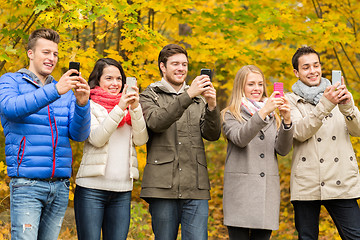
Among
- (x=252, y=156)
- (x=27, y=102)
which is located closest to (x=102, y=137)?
(x=27, y=102)

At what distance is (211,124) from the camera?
12.5 feet

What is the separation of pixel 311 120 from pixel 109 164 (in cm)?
175

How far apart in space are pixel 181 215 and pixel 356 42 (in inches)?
174

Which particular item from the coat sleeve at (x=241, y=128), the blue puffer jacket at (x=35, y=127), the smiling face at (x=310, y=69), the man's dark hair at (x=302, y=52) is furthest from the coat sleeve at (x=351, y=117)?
the blue puffer jacket at (x=35, y=127)

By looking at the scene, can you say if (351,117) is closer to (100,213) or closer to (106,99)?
(106,99)

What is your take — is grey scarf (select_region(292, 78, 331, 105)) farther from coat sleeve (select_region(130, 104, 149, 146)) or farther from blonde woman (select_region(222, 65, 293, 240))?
coat sleeve (select_region(130, 104, 149, 146))

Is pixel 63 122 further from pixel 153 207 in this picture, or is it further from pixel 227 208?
pixel 227 208

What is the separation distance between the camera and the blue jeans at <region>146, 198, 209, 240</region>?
372cm

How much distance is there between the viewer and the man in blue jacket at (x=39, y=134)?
3.13m

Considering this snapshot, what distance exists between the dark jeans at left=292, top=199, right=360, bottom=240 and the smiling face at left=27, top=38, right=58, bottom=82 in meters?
2.42

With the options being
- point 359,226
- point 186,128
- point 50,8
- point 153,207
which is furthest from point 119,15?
point 359,226

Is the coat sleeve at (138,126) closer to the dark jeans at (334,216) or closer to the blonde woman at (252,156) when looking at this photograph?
the blonde woman at (252,156)

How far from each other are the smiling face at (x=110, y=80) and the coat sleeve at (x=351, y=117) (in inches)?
76.2

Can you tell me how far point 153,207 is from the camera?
3.77 m
